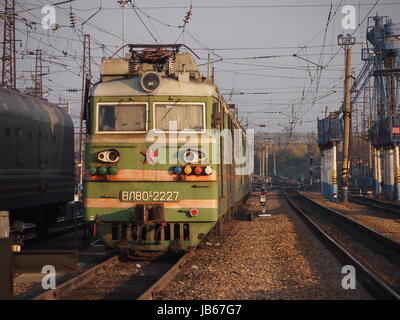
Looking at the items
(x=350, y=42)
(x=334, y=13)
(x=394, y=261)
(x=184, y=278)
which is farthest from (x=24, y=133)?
(x=350, y=42)

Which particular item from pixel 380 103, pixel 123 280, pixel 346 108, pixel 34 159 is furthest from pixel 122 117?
pixel 380 103

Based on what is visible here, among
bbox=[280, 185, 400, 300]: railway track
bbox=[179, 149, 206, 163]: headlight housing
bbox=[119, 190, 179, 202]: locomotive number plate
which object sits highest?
bbox=[179, 149, 206, 163]: headlight housing

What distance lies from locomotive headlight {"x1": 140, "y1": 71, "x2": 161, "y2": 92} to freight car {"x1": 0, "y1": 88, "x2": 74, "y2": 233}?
12.4 feet

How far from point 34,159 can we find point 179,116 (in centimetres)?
530

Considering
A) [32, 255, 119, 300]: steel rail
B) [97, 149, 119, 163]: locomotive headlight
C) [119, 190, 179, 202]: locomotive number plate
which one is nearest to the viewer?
[32, 255, 119, 300]: steel rail

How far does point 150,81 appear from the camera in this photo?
1148cm

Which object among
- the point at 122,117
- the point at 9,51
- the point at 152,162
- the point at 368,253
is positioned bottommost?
the point at 368,253

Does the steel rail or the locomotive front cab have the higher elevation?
the locomotive front cab

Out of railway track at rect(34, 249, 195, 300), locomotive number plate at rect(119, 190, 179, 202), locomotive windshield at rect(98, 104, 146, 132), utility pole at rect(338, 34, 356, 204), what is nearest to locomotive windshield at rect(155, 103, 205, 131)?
locomotive windshield at rect(98, 104, 146, 132)

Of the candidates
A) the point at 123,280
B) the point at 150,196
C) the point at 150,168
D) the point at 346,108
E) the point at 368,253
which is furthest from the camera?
the point at 346,108

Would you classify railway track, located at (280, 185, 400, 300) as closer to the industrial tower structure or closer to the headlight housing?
the headlight housing

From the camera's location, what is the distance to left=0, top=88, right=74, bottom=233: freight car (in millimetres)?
13406

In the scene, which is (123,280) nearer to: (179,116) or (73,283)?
(73,283)
